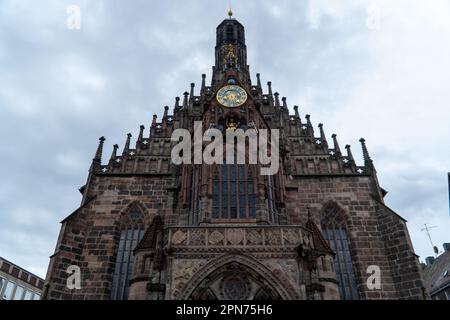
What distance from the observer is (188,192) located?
18891mm

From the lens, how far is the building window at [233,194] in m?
16.9

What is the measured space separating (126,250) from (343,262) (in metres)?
12.2

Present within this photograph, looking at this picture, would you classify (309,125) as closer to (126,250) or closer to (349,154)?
(349,154)

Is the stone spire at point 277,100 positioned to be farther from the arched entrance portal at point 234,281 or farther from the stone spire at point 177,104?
the arched entrance portal at point 234,281

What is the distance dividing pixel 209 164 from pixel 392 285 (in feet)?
37.9

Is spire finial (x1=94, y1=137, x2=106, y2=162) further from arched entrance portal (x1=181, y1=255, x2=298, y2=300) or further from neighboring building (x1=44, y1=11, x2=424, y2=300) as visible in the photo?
arched entrance portal (x1=181, y1=255, x2=298, y2=300)

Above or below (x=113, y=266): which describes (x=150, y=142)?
above

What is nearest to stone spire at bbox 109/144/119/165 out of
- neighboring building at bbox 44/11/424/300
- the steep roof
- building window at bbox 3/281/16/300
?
neighboring building at bbox 44/11/424/300

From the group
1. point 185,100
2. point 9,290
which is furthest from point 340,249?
point 9,290

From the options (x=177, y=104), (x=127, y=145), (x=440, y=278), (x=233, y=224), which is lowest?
(x=233, y=224)

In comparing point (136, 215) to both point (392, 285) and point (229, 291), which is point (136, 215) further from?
point (392, 285)

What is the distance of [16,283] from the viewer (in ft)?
143

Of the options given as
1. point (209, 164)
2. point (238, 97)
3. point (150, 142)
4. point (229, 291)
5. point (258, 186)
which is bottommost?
point (229, 291)

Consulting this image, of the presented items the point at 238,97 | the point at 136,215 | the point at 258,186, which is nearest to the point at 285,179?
the point at 258,186
